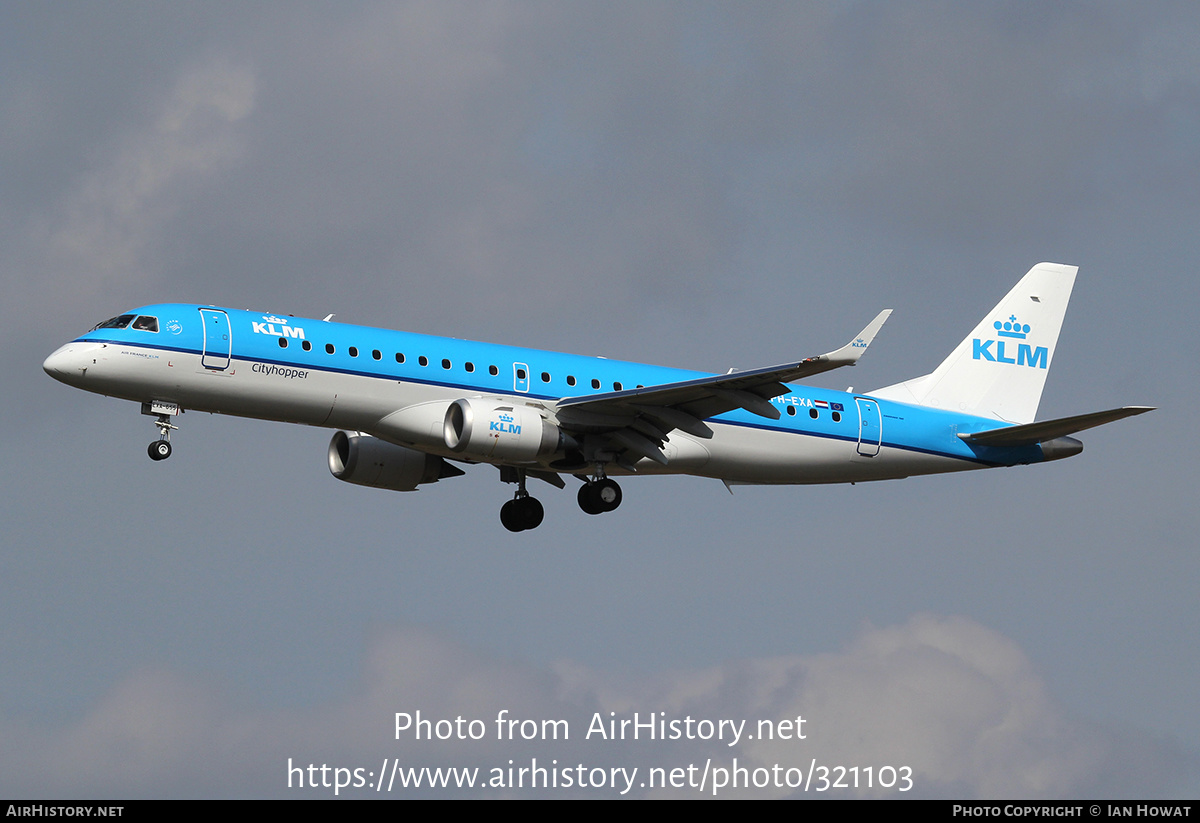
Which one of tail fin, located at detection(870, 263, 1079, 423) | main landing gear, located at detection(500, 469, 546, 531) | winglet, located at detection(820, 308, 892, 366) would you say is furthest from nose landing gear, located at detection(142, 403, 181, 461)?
tail fin, located at detection(870, 263, 1079, 423)

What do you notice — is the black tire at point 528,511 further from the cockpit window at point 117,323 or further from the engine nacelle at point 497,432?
the cockpit window at point 117,323

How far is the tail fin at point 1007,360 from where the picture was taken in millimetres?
48531

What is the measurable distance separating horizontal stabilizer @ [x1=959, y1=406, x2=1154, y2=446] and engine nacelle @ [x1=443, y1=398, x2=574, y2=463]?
44.0 feet

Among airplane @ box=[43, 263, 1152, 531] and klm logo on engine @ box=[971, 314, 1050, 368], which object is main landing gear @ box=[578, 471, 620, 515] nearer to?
airplane @ box=[43, 263, 1152, 531]

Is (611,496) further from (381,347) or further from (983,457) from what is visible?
(983,457)

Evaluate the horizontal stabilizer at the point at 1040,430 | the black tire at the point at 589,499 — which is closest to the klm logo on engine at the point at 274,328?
the black tire at the point at 589,499

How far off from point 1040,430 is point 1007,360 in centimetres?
493

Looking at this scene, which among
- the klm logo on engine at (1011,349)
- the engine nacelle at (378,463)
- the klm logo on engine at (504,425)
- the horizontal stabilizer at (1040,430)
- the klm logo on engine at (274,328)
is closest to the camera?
the klm logo on engine at (274,328)

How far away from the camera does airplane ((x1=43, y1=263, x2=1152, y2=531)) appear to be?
39.0 m

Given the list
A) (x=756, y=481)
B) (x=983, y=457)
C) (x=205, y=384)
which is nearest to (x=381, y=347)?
(x=205, y=384)

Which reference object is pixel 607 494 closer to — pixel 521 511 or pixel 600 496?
pixel 600 496

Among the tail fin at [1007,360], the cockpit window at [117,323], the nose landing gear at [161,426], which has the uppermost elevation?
the tail fin at [1007,360]

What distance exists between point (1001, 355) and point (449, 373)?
1844cm

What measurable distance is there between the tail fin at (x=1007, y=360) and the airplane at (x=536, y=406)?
0.31 ft
